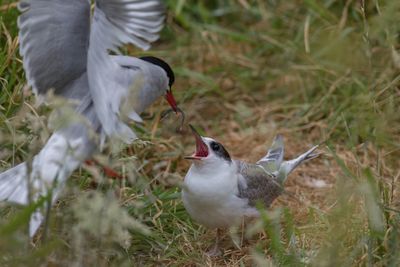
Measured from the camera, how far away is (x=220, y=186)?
11.1ft

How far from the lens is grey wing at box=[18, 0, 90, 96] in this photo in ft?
10.0

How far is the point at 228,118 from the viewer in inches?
199

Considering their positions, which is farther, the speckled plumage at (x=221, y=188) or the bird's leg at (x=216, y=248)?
the bird's leg at (x=216, y=248)

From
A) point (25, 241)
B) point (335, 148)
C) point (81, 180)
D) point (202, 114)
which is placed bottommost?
point (202, 114)

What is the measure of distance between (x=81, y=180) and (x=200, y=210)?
1.66ft

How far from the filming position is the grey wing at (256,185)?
3.48m

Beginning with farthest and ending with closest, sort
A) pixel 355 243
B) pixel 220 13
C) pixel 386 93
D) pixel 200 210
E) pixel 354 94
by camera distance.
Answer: pixel 220 13, pixel 354 94, pixel 386 93, pixel 200 210, pixel 355 243

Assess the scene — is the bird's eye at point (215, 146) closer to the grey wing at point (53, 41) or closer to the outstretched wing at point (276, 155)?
the outstretched wing at point (276, 155)

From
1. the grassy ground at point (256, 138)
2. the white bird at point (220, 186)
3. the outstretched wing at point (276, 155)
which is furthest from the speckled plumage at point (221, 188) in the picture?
the outstretched wing at point (276, 155)

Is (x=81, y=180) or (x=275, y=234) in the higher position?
(x=275, y=234)

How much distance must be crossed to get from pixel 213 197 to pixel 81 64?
70 centimetres

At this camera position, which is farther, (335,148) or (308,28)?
(308,28)

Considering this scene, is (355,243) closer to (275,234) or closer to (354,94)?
(275,234)

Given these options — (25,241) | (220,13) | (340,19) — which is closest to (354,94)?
(340,19)
